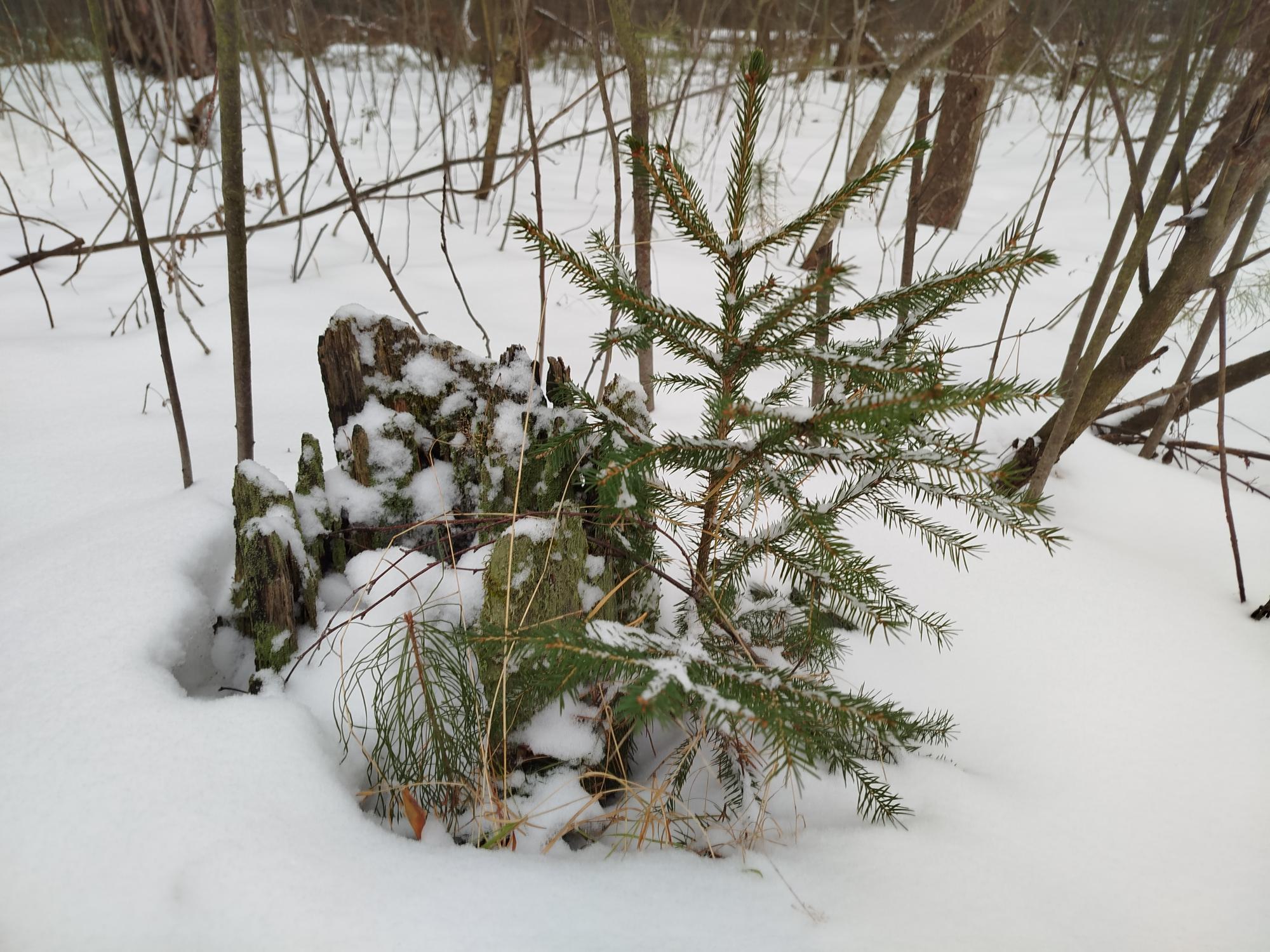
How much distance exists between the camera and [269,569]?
0.95 m

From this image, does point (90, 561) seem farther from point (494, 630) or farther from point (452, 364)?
point (494, 630)

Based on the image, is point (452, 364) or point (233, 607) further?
point (452, 364)

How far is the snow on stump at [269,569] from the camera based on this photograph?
0.94 m

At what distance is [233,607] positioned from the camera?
99 centimetres

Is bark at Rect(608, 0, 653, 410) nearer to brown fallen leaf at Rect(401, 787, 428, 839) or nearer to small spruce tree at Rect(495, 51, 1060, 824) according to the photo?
small spruce tree at Rect(495, 51, 1060, 824)

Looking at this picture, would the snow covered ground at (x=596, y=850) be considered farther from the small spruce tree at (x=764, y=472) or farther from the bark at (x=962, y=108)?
the bark at (x=962, y=108)

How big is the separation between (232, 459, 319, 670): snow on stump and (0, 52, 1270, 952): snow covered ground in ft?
0.25

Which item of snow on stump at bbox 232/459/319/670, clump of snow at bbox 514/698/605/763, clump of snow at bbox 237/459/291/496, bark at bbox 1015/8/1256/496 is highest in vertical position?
bark at bbox 1015/8/1256/496

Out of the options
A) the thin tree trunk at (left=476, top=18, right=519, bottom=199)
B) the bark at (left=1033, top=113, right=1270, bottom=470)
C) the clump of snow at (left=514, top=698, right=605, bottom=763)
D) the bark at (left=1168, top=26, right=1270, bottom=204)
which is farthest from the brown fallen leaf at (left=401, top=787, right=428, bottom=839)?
the thin tree trunk at (left=476, top=18, right=519, bottom=199)

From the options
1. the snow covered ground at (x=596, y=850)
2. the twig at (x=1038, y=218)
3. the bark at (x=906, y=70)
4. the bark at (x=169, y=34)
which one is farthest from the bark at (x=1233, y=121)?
the bark at (x=169, y=34)

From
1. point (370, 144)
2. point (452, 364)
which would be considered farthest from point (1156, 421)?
point (370, 144)

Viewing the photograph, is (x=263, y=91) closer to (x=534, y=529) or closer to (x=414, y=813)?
(x=534, y=529)

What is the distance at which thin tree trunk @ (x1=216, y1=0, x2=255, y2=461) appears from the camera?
3.02 ft

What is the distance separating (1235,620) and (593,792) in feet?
4.00
